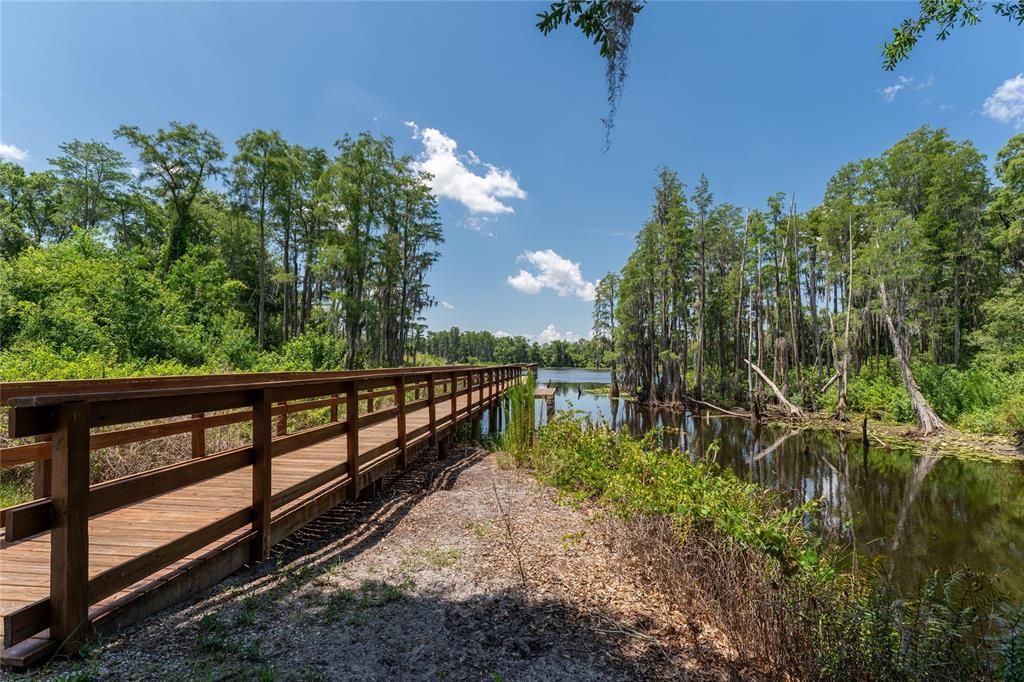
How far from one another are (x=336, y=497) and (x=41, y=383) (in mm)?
2370

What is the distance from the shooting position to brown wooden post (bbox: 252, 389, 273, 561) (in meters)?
2.91

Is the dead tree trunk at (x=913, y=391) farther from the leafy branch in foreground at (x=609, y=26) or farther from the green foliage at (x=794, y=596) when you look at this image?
the leafy branch in foreground at (x=609, y=26)

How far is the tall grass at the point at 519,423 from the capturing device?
7.29m

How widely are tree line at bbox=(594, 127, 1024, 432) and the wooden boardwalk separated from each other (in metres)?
19.8

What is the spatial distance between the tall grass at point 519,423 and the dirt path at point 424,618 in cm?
281

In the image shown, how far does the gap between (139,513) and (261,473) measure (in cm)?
103

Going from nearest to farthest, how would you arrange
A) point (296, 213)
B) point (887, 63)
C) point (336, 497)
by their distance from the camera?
point (336, 497)
point (887, 63)
point (296, 213)

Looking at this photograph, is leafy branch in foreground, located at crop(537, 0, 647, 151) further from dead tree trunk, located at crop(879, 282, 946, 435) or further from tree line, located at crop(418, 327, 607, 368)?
tree line, located at crop(418, 327, 607, 368)

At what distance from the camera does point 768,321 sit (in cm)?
2947

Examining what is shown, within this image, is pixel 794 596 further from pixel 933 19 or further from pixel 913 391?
pixel 913 391

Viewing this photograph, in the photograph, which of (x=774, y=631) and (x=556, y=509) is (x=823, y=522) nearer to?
(x=556, y=509)

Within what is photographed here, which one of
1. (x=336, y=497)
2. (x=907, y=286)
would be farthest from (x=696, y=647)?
(x=907, y=286)

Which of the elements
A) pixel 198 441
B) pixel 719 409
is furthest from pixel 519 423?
pixel 719 409

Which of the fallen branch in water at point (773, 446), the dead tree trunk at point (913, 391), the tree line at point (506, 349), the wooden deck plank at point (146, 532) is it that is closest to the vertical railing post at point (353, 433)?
the wooden deck plank at point (146, 532)
